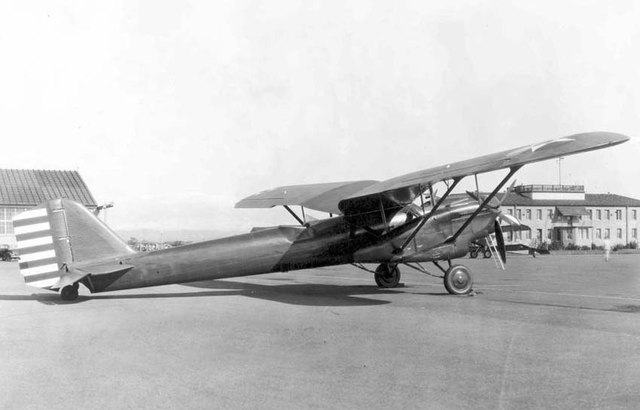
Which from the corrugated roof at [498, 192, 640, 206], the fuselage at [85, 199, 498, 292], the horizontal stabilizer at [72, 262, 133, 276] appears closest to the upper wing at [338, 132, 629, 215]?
the fuselage at [85, 199, 498, 292]

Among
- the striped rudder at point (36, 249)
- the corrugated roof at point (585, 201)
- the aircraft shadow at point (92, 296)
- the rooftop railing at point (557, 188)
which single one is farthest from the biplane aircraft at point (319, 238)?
the rooftop railing at point (557, 188)

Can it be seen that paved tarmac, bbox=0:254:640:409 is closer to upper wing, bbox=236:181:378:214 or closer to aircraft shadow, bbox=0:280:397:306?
aircraft shadow, bbox=0:280:397:306

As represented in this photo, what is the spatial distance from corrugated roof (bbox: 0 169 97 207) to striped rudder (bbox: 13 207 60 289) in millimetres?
34899

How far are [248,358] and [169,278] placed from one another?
17.9 ft

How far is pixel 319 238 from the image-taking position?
12461 millimetres

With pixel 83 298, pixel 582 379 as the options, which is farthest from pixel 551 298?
pixel 83 298

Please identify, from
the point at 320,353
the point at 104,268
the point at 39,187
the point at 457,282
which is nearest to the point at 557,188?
the point at 39,187

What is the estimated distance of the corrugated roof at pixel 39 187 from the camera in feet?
146

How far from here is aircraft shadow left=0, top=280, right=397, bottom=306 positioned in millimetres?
11641

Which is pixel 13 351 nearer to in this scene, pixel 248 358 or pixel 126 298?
pixel 248 358

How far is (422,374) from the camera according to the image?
5.62 metres

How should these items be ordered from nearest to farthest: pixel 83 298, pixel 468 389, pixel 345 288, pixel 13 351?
pixel 468 389 < pixel 13 351 < pixel 83 298 < pixel 345 288

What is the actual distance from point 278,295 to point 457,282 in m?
3.97

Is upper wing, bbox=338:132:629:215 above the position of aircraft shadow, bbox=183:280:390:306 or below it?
above
